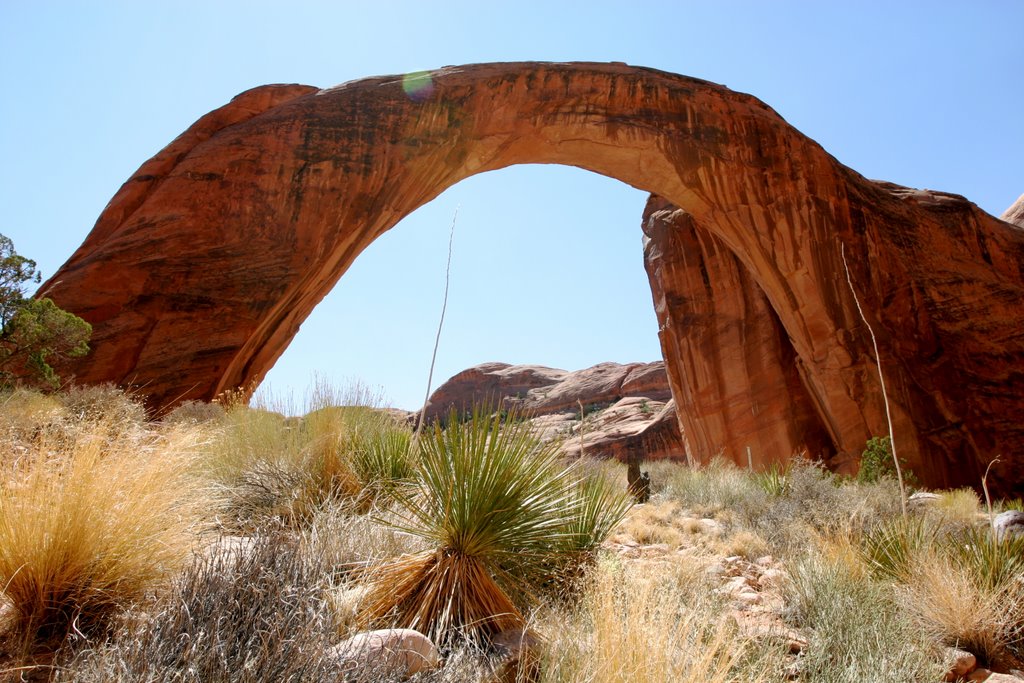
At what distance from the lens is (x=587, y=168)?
14.1 m

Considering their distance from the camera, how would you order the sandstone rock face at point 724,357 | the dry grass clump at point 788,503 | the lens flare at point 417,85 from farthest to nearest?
the sandstone rock face at point 724,357, the lens flare at point 417,85, the dry grass clump at point 788,503

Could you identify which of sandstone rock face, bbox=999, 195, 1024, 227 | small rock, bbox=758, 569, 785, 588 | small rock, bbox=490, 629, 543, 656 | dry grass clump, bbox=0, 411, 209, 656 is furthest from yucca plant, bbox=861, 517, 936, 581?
sandstone rock face, bbox=999, 195, 1024, 227

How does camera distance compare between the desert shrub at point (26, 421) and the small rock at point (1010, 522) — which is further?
the small rock at point (1010, 522)

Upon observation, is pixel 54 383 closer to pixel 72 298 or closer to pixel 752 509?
pixel 72 298

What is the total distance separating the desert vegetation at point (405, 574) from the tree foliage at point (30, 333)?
2.82m

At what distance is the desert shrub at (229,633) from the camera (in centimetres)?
155

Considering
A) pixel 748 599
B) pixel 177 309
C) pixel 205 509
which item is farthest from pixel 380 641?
pixel 177 309

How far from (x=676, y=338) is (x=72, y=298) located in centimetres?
1397

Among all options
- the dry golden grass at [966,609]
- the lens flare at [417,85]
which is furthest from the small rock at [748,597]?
the lens flare at [417,85]

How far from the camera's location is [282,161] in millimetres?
10570

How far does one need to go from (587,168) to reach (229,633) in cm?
1358

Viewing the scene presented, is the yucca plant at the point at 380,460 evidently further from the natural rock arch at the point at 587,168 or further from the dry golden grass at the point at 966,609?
the natural rock arch at the point at 587,168

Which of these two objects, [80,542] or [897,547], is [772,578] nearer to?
[897,547]

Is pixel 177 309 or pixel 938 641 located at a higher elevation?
pixel 177 309
